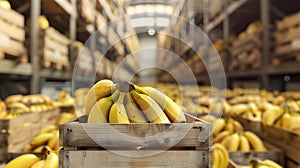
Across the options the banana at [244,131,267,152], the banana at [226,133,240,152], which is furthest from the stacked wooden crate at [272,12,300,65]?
the banana at [226,133,240,152]

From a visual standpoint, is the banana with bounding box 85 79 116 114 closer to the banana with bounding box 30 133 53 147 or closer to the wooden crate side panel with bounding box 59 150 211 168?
the wooden crate side panel with bounding box 59 150 211 168

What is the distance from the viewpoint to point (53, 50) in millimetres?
3939

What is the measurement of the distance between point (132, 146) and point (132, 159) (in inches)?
1.5

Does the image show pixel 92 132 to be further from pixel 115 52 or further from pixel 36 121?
pixel 115 52

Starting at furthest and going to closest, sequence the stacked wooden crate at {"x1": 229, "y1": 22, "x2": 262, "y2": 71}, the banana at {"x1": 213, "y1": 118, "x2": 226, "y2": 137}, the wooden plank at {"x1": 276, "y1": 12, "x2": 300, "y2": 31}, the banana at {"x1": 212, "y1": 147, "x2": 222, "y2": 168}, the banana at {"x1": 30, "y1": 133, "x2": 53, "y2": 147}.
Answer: the stacked wooden crate at {"x1": 229, "y1": 22, "x2": 262, "y2": 71} < the wooden plank at {"x1": 276, "y1": 12, "x2": 300, "y2": 31} < the banana at {"x1": 213, "y1": 118, "x2": 226, "y2": 137} < the banana at {"x1": 30, "y1": 133, "x2": 53, "y2": 147} < the banana at {"x1": 212, "y1": 147, "x2": 222, "y2": 168}

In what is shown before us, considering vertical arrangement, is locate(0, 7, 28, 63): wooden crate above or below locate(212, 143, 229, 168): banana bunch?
above

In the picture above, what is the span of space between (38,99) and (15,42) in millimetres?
526

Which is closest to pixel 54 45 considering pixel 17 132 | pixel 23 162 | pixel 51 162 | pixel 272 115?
pixel 17 132

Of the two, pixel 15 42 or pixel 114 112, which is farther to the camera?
pixel 15 42

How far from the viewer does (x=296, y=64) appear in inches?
157

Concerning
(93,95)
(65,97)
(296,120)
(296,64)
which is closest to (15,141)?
(93,95)

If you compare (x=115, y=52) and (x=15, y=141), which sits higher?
(x=115, y=52)

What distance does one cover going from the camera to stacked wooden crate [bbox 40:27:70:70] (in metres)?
3.58

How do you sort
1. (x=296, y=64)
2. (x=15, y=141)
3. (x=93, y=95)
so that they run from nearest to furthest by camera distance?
(x=93, y=95)
(x=15, y=141)
(x=296, y=64)
